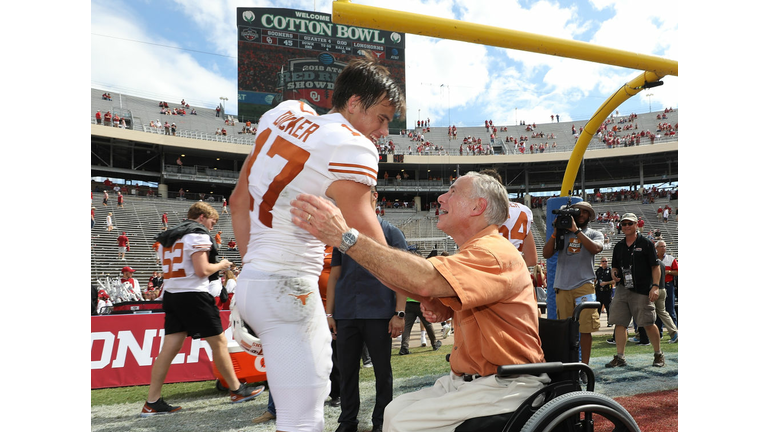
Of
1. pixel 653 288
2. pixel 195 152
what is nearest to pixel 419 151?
pixel 195 152

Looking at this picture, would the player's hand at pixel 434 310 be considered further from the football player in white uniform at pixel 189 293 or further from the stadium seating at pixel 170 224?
the stadium seating at pixel 170 224

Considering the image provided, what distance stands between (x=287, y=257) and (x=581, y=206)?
4077mm

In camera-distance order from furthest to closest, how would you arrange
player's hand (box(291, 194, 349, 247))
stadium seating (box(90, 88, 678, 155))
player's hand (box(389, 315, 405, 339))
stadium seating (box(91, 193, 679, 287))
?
stadium seating (box(90, 88, 678, 155)) < stadium seating (box(91, 193, 679, 287)) < player's hand (box(389, 315, 405, 339)) < player's hand (box(291, 194, 349, 247))

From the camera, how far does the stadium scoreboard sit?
105 feet

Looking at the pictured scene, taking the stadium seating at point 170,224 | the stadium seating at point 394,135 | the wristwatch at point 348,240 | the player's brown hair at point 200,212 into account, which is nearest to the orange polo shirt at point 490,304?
the wristwatch at point 348,240

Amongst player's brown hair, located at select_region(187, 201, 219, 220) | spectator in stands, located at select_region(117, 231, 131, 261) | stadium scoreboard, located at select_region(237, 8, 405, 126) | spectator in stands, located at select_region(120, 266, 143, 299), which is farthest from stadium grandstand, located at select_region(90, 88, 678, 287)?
player's brown hair, located at select_region(187, 201, 219, 220)

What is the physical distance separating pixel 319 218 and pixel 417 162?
42.2 metres

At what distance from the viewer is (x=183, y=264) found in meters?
4.24

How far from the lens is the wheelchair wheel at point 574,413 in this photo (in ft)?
5.42

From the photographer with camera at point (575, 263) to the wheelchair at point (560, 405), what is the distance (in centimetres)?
296

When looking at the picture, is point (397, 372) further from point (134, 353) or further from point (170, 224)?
point (170, 224)

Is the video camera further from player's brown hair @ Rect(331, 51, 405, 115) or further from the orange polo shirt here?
player's brown hair @ Rect(331, 51, 405, 115)

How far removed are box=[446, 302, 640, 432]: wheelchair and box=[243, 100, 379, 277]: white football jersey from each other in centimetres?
81

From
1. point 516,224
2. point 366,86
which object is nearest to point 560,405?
point 366,86
